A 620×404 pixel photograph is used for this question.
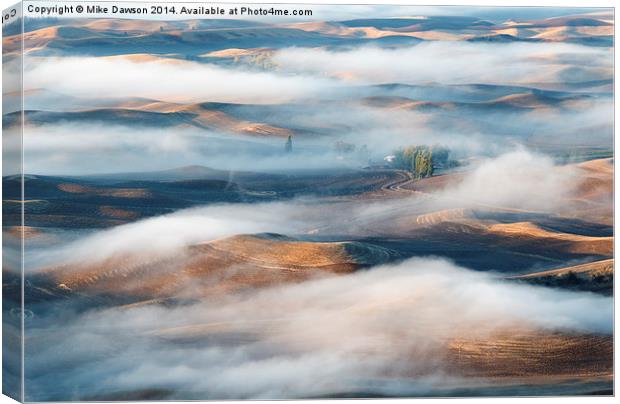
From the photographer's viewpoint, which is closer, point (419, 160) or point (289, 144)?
point (289, 144)

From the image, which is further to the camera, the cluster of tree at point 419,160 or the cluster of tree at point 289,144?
the cluster of tree at point 419,160

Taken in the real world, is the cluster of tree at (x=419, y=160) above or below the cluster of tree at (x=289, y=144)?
below

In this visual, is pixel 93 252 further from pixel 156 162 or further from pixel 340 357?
pixel 340 357

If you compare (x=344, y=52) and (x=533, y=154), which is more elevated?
(x=344, y=52)

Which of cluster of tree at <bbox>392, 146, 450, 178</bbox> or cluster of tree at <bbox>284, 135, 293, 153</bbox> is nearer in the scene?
cluster of tree at <bbox>284, 135, 293, 153</bbox>

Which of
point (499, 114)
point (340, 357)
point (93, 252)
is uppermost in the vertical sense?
point (499, 114)

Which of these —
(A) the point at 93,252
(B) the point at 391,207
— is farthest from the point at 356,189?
(A) the point at 93,252

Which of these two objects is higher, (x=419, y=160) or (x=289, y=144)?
(x=289, y=144)

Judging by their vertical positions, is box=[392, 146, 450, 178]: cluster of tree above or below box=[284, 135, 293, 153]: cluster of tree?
below
